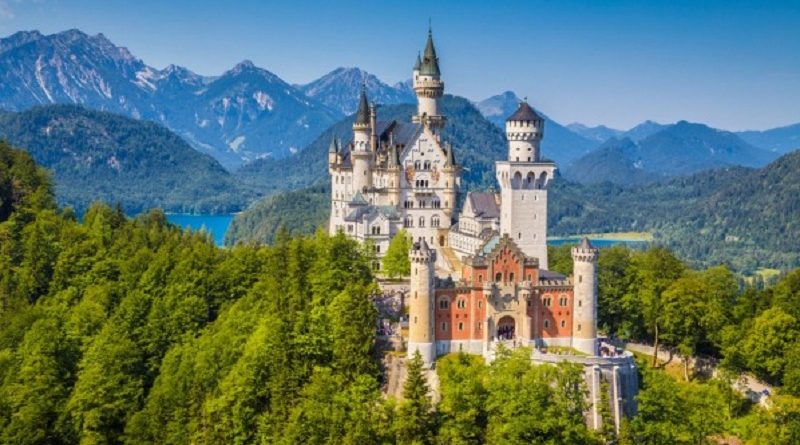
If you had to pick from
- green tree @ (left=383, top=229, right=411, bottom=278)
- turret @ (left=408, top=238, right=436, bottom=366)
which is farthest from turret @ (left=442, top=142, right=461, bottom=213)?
turret @ (left=408, top=238, right=436, bottom=366)

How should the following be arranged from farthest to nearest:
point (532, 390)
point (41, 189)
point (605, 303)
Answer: point (41, 189), point (605, 303), point (532, 390)

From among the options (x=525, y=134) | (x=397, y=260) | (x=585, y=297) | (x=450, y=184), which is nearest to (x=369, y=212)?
(x=397, y=260)

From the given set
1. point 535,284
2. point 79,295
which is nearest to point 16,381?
point 79,295

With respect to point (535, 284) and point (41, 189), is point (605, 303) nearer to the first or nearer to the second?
point (535, 284)

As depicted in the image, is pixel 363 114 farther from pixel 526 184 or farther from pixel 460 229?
pixel 526 184

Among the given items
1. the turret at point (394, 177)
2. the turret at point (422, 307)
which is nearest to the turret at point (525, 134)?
the turret at point (422, 307)

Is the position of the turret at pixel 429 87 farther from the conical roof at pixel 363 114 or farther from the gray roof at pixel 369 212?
the gray roof at pixel 369 212

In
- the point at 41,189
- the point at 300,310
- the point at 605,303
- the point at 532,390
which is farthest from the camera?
the point at 41,189
